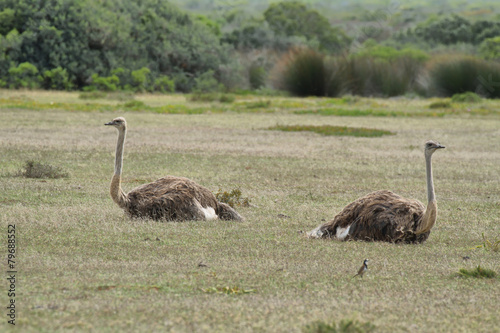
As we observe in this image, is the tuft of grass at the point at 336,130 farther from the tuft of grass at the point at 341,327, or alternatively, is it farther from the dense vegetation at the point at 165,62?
the dense vegetation at the point at 165,62

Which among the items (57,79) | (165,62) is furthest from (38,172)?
(165,62)

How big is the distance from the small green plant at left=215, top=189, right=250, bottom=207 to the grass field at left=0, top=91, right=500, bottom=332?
0.17 metres

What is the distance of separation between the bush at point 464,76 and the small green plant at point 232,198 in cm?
3714

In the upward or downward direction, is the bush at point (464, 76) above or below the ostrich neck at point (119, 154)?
below

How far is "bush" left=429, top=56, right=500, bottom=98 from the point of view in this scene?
45938 mm

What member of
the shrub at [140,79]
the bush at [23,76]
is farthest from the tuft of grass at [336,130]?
the shrub at [140,79]

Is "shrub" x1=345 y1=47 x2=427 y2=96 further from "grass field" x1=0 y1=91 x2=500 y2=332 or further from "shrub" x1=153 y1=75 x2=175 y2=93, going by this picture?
"grass field" x1=0 y1=91 x2=500 y2=332

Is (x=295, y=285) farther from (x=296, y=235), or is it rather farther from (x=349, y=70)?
(x=349, y=70)

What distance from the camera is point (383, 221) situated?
29.8 feet

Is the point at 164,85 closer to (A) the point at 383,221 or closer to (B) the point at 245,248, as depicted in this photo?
(A) the point at 383,221

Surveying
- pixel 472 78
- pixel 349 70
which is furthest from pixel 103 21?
pixel 472 78

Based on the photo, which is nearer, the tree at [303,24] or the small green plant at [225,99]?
the small green plant at [225,99]

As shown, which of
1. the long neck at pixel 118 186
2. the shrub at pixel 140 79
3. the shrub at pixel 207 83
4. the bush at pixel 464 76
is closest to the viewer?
the long neck at pixel 118 186

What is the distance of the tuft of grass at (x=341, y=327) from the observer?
17.8 ft
